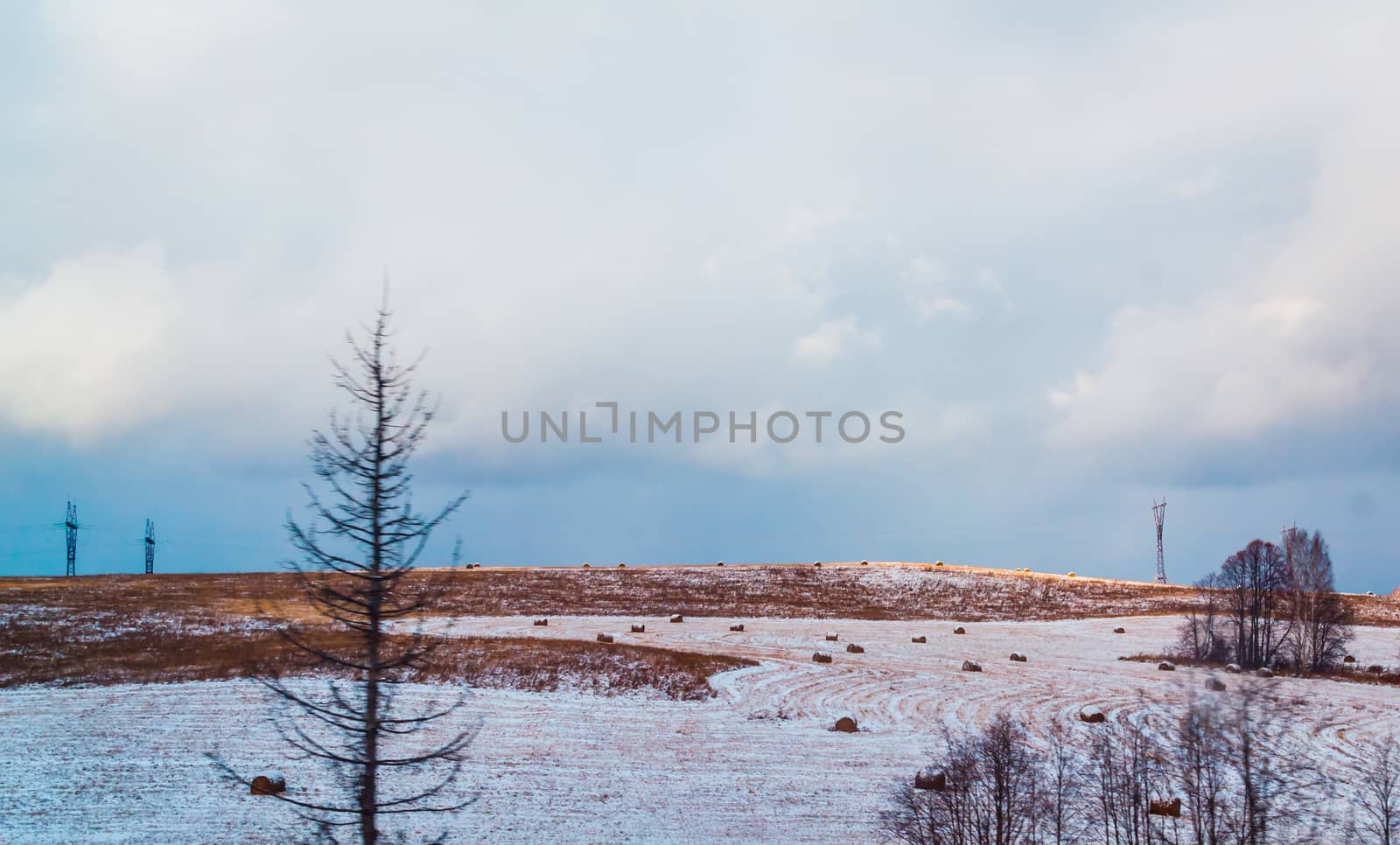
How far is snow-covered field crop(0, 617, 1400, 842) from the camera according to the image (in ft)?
71.1

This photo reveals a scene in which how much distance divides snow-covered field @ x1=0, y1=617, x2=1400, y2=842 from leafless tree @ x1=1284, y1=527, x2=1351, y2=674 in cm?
834

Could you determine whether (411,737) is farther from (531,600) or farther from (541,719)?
(531,600)

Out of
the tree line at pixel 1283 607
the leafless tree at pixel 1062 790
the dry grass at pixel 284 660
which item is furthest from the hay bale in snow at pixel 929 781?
the tree line at pixel 1283 607

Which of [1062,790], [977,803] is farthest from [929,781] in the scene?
[977,803]

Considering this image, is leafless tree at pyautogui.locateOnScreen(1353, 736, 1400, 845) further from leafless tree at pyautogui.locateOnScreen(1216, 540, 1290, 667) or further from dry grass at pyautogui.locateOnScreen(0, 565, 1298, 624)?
dry grass at pyautogui.locateOnScreen(0, 565, 1298, 624)

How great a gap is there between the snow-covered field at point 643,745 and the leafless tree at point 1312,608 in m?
8.34

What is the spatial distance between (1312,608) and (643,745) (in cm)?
4064

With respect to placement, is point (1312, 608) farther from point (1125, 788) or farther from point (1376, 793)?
point (1125, 788)

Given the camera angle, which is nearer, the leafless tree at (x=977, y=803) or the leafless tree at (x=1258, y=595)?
the leafless tree at (x=977, y=803)

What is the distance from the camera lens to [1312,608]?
49.1m

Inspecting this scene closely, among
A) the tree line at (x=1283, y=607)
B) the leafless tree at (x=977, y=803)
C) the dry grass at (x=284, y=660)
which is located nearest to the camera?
the leafless tree at (x=977, y=803)

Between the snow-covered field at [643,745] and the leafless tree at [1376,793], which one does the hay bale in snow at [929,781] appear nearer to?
the snow-covered field at [643,745]

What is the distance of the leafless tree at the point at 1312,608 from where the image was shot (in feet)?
152

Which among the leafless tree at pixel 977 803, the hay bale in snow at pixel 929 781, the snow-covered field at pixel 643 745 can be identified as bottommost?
the snow-covered field at pixel 643 745
